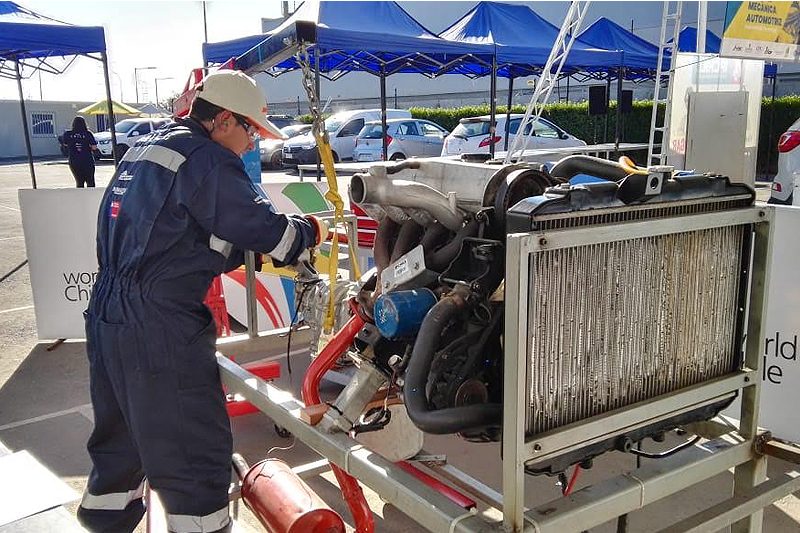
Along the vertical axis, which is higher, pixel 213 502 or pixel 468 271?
pixel 468 271

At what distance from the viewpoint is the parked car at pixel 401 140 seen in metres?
19.3

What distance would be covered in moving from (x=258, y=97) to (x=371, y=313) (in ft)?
2.94

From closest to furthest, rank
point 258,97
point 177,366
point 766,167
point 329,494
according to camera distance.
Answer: point 177,366 < point 258,97 < point 329,494 < point 766,167

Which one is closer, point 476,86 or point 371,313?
point 371,313

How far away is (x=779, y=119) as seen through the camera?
737 inches

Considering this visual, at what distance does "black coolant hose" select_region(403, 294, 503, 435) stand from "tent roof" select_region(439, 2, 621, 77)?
36.5 feet

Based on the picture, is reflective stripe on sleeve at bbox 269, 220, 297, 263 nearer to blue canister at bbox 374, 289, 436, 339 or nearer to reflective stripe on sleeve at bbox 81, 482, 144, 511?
blue canister at bbox 374, 289, 436, 339

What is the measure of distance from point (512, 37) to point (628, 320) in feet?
39.6

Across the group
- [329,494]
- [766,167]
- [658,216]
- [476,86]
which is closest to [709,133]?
[329,494]

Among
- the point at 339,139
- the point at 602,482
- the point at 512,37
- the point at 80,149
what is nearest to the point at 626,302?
the point at 602,482

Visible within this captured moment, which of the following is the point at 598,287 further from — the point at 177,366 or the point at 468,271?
the point at 177,366

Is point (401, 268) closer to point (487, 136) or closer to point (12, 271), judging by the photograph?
point (12, 271)

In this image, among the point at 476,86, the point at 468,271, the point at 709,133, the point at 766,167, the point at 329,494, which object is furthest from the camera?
the point at 476,86

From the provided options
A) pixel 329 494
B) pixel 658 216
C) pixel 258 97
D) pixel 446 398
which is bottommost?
pixel 329 494
